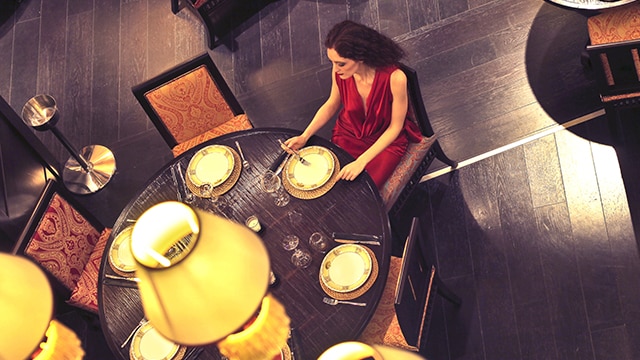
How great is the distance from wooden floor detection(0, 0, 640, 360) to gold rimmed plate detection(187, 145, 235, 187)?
43.8 inches

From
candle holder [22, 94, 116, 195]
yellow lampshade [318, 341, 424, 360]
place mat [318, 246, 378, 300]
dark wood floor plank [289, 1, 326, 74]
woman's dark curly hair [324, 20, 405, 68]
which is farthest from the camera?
dark wood floor plank [289, 1, 326, 74]

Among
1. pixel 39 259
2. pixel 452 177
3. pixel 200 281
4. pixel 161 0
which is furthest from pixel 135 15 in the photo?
pixel 200 281

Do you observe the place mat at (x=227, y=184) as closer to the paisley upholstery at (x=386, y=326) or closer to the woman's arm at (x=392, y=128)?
the woman's arm at (x=392, y=128)

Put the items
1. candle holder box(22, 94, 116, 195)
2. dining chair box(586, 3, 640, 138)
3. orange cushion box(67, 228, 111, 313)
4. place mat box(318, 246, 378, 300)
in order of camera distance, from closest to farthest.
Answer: place mat box(318, 246, 378, 300) → dining chair box(586, 3, 640, 138) → orange cushion box(67, 228, 111, 313) → candle holder box(22, 94, 116, 195)

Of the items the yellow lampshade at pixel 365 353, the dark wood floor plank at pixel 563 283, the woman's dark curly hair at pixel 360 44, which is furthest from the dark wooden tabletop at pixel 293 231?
the yellow lampshade at pixel 365 353

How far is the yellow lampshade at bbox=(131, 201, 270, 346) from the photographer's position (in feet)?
4.74

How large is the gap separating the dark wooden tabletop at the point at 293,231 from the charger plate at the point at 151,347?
5cm

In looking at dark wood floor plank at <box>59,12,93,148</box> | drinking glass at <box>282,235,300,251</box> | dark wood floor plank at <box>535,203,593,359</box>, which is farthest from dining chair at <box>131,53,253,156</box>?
dark wood floor plank at <box>535,203,593,359</box>

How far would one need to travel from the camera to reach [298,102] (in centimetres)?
471

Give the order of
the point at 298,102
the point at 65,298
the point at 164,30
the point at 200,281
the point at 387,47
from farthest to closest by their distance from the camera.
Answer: the point at 164,30 → the point at 298,102 → the point at 65,298 → the point at 387,47 → the point at 200,281

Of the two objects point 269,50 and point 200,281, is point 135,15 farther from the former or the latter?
point 200,281

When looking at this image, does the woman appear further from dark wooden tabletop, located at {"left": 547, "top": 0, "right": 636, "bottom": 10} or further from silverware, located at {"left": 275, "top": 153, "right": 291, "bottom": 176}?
dark wooden tabletop, located at {"left": 547, "top": 0, "right": 636, "bottom": 10}

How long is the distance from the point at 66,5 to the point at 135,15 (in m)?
0.67

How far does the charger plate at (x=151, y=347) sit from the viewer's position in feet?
10.3
